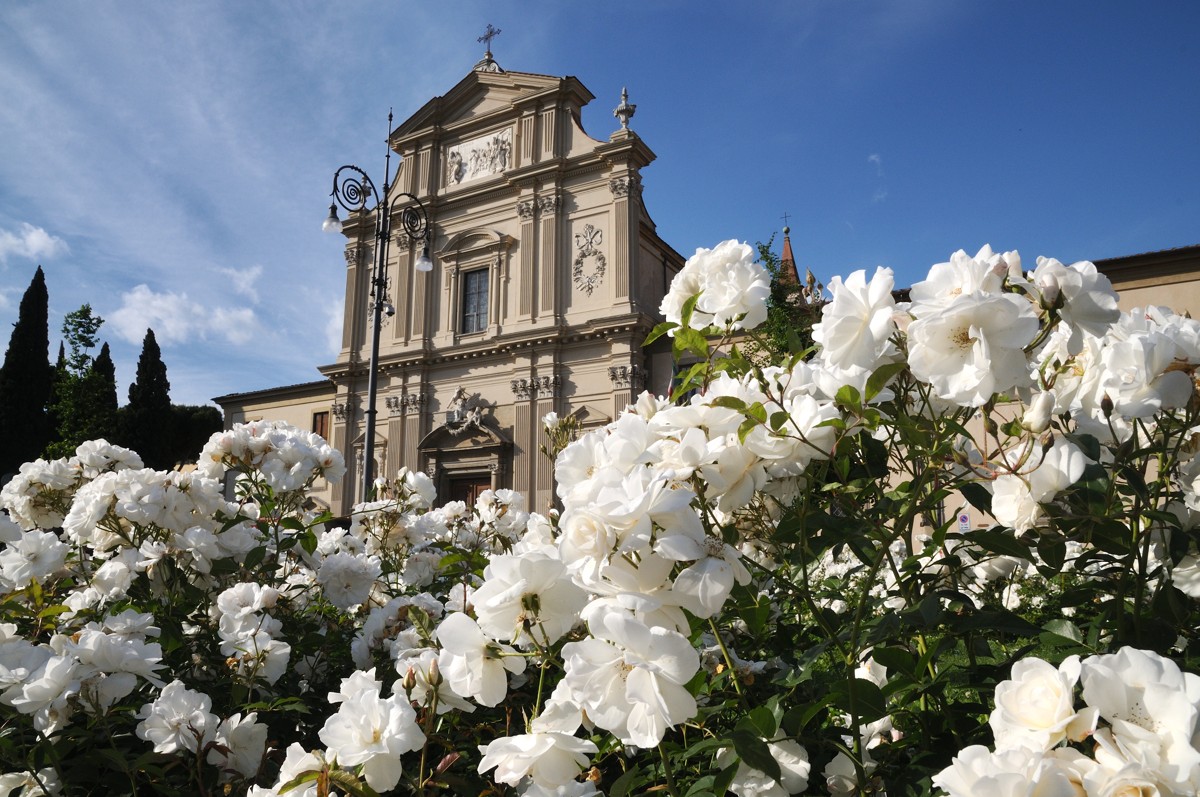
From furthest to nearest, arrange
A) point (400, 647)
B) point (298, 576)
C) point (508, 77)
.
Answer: point (508, 77)
point (298, 576)
point (400, 647)

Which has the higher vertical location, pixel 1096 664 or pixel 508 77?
pixel 508 77

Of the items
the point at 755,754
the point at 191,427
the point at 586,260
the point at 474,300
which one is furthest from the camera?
the point at 191,427

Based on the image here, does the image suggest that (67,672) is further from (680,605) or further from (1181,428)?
(1181,428)

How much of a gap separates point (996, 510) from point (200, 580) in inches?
83.6

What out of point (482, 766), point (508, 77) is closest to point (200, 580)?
point (482, 766)

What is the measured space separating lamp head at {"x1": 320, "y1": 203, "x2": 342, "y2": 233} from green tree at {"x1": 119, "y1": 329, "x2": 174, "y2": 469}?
1860 cm

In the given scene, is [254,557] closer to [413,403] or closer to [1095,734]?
[1095,734]

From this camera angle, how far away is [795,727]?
0.94 metres

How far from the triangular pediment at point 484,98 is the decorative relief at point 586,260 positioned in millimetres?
3696

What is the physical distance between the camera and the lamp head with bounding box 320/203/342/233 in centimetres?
914

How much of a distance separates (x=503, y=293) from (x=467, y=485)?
4.85 m

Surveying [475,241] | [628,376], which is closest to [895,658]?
[628,376]

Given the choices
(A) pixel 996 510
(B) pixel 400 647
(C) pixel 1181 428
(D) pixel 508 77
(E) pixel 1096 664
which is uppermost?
(D) pixel 508 77

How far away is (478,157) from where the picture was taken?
741 inches
